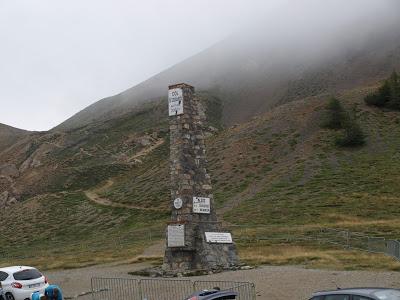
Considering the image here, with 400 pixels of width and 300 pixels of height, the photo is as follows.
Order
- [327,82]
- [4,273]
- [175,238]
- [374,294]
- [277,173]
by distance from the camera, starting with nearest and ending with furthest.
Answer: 1. [374,294]
2. [4,273]
3. [175,238]
4. [277,173]
5. [327,82]

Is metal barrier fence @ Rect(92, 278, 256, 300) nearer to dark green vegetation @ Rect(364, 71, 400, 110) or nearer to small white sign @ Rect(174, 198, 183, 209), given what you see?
small white sign @ Rect(174, 198, 183, 209)

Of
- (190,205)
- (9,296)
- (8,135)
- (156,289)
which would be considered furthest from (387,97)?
(8,135)

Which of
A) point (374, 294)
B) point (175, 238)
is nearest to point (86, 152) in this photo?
point (175, 238)

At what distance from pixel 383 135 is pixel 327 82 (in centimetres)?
4841

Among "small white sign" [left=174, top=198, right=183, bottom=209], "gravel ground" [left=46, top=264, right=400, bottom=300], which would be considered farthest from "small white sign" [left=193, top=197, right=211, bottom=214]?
"gravel ground" [left=46, top=264, right=400, bottom=300]

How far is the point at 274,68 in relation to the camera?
453 ft

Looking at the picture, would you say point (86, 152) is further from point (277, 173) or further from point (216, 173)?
point (277, 173)

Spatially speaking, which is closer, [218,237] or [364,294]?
[364,294]

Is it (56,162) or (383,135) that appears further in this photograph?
(56,162)

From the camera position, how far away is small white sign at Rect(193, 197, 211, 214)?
961 inches

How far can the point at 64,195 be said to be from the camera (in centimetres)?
7594

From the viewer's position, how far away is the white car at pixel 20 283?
63.7 feet

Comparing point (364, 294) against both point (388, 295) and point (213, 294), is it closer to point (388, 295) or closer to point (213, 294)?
point (388, 295)

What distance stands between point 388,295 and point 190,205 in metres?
13.9
